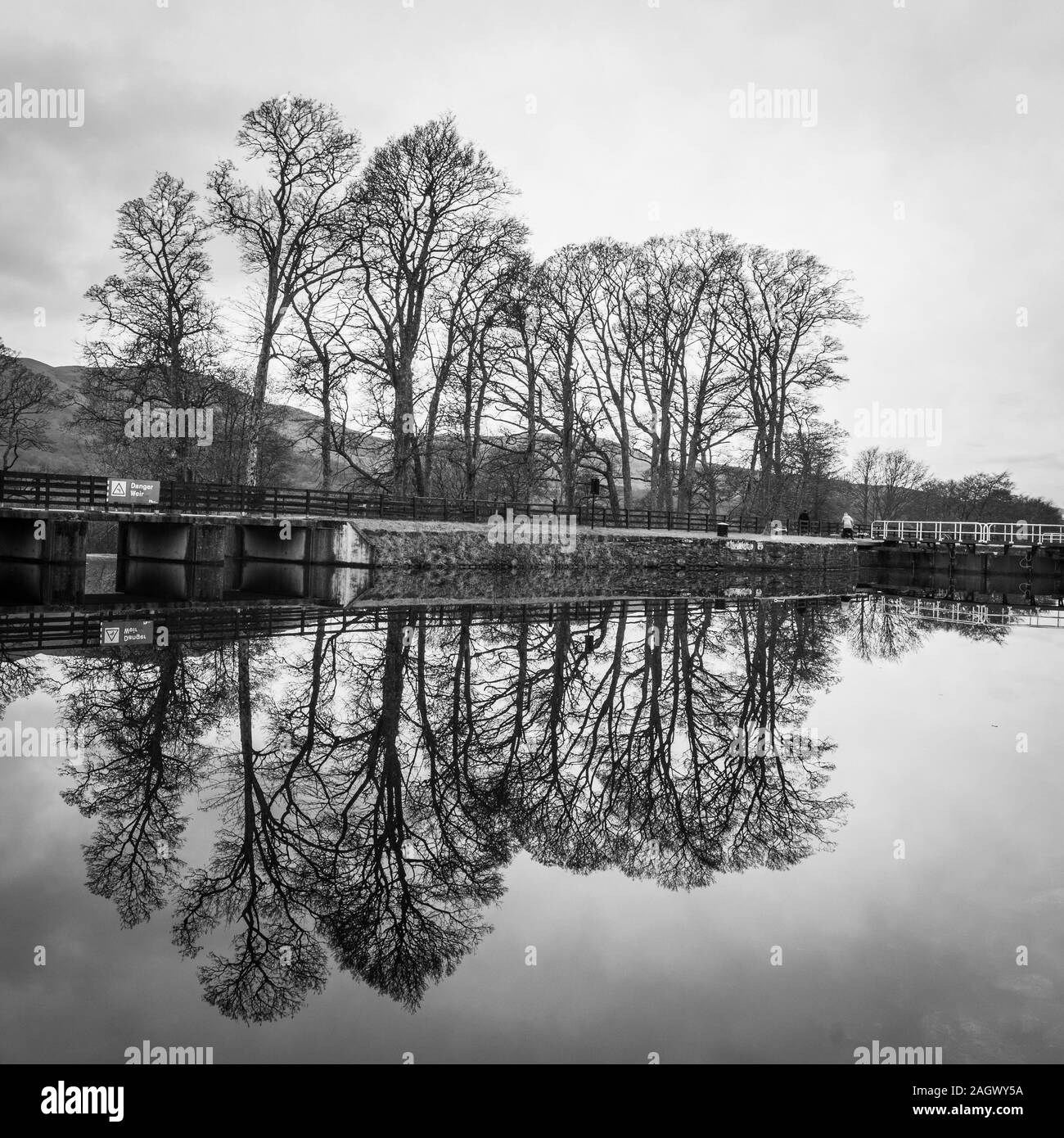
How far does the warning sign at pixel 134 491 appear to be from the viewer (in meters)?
27.6

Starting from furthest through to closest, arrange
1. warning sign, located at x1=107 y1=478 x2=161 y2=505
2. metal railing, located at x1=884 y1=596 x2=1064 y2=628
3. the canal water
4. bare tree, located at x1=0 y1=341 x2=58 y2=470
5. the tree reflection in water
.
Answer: bare tree, located at x1=0 y1=341 x2=58 y2=470
warning sign, located at x1=107 y1=478 x2=161 y2=505
metal railing, located at x1=884 y1=596 x2=1064 y2=628
the tree reflection in water
the canal water

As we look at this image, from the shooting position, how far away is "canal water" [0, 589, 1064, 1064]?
352 centimetres

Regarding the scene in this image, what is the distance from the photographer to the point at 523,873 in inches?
198

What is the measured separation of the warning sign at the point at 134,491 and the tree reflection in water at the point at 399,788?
17.4 meters

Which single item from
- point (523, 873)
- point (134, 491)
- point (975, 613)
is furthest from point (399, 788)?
point (134, 491)

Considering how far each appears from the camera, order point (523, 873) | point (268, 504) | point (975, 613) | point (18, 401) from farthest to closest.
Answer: point (18, 401), point (268, 504), point (975, 613), point (523, 873)

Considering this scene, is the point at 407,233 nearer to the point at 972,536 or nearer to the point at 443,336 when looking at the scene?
the point at 443,336

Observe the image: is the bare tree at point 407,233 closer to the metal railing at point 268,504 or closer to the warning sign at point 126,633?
the metal railing at point 268,504

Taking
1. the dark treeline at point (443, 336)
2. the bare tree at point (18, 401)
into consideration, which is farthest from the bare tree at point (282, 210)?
the bare tree at point (18, 401)

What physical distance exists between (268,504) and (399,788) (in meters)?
27.0

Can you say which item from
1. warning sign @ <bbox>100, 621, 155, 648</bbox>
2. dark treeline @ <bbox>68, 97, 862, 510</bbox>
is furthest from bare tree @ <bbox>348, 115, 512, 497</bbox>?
warning sign @ <bbox>100, 621, 155, 648</bbox>

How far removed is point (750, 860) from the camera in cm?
539

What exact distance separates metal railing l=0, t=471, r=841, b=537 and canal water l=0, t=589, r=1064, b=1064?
718 inches

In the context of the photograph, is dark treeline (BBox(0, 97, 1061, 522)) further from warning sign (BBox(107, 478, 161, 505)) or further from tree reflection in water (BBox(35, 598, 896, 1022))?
tree reflection in water (BBox(35, 598, 896, 1022))
